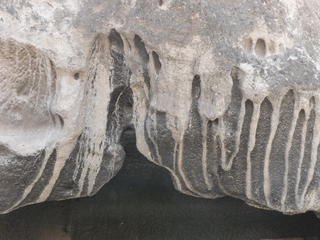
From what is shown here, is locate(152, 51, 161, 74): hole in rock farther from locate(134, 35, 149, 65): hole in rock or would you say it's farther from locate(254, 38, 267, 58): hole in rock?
locate(254, 38, 267, 58): hole in rock

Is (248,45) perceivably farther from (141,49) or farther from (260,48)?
(141,49)

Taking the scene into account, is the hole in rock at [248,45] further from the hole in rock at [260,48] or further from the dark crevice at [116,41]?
the dark crevice at [116,41]

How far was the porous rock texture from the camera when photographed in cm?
69

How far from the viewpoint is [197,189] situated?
843mm

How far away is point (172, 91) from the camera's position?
709mm

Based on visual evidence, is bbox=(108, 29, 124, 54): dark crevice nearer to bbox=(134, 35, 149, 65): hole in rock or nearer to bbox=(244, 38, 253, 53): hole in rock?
bbox=(134, 35, 149, 65): hole in rock

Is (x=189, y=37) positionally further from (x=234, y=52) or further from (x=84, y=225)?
(x=84, y=225)

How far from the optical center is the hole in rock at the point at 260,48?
0.70 m

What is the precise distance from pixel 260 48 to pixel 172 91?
0.18 meters

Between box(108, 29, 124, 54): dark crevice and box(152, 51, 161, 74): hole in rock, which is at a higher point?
box(108, 29, 124, 54): dark crevice

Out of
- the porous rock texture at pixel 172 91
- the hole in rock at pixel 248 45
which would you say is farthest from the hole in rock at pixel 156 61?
the hole in rock at pixel 248 45

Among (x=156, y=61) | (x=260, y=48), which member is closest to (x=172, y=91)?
(x=156, y=61)

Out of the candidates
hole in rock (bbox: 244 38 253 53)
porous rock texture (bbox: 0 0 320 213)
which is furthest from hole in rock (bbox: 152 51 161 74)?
hole in rock (bbox: 244 38 253 53)

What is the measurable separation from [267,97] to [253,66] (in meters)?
0.06
